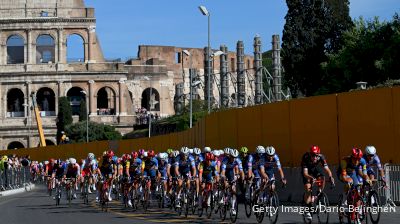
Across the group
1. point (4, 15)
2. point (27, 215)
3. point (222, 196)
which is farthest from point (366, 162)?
point (4, 15)

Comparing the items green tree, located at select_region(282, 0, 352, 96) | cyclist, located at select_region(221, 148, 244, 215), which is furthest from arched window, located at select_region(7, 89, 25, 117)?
cyclist, located at select_region(221, 148, 244, 215)

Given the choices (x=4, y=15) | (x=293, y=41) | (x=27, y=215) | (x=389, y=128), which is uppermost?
(x=4, y=15)

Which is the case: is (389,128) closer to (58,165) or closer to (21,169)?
(58,165)

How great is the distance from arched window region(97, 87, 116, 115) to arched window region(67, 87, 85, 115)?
9.12ft

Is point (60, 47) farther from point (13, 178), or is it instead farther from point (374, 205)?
point (374, 205)

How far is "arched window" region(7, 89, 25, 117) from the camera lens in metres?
131

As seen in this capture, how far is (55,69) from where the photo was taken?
425ft

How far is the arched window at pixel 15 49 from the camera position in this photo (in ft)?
429

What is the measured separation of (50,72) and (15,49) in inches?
283

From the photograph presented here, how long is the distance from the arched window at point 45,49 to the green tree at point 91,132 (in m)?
17.3

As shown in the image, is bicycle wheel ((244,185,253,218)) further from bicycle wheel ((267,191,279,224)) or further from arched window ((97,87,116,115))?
arched window ((97,87,116,115))

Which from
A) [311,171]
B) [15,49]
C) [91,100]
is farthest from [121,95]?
[311,171]

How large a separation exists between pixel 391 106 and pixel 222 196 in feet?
21.7

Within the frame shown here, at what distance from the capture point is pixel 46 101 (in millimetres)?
131750
